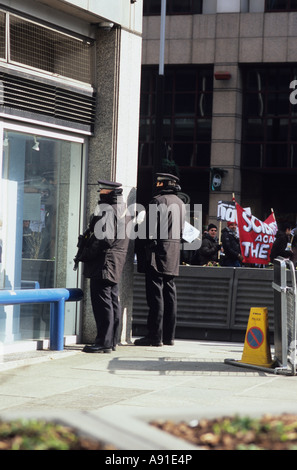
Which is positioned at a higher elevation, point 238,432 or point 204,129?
point 204,129

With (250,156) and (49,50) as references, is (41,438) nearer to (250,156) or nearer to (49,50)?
(49,50)

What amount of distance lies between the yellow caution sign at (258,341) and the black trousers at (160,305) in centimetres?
179

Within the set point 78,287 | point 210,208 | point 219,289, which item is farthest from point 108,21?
point 210,208

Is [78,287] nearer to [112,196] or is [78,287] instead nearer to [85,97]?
[112,196]

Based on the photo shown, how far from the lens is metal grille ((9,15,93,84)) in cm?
983

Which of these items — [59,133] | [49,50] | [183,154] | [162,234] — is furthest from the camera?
[183,154]

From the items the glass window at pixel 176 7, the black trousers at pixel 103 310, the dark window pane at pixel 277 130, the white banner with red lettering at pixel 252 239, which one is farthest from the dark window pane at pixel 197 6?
the black trousers at pixel 103 310

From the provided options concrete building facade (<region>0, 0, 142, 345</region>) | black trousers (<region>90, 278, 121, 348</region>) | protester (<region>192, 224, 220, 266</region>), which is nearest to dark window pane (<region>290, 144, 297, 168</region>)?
protester (<region>192, 224, 220, 266</region>)

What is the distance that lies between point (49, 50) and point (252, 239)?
6.27 meters

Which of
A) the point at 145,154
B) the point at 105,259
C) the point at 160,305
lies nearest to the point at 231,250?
the point at 160,305

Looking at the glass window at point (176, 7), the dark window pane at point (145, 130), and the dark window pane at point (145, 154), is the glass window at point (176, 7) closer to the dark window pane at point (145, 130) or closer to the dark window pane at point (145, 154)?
the dark window pane at point (145, 130)

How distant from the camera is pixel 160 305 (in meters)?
10.8

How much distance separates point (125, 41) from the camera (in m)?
11.2

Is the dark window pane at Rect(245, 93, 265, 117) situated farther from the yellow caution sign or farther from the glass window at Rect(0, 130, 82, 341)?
the yellow caution sign
